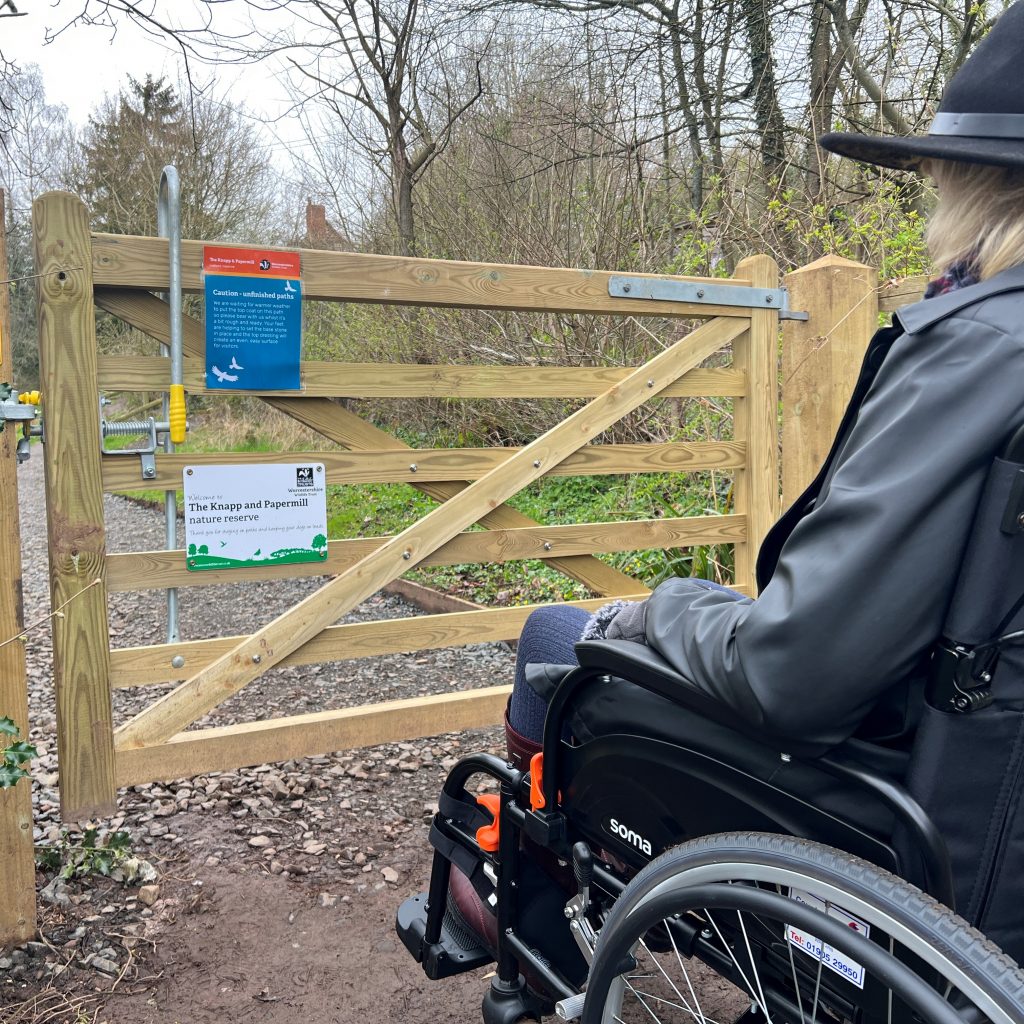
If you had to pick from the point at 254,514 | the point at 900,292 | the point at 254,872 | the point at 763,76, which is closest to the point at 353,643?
the point at 254,514

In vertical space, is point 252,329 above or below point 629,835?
above

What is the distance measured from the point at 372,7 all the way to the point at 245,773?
8803 mm

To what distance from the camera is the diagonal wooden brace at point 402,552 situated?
306 centimetres

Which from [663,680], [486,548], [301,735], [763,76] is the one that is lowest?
[301,735]

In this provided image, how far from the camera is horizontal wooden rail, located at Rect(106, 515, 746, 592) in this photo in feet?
9.85

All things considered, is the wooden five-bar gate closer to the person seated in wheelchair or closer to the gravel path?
the gravel path

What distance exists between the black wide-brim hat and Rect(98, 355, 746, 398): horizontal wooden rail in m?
2.17

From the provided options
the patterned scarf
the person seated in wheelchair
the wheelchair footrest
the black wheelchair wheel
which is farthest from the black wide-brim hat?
the wheelchair footrest

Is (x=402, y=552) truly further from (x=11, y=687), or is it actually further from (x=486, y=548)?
(x=11, y=687)

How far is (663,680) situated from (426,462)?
2.07 metres

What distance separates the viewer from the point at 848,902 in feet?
3.89

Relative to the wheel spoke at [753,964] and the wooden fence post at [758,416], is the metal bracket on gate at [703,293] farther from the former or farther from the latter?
the wheel spoke at [753,964]

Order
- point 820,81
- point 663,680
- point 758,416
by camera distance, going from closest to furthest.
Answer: point 663,680 → point 758,416 → point 820,81

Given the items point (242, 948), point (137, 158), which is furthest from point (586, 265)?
point (137, 158)
